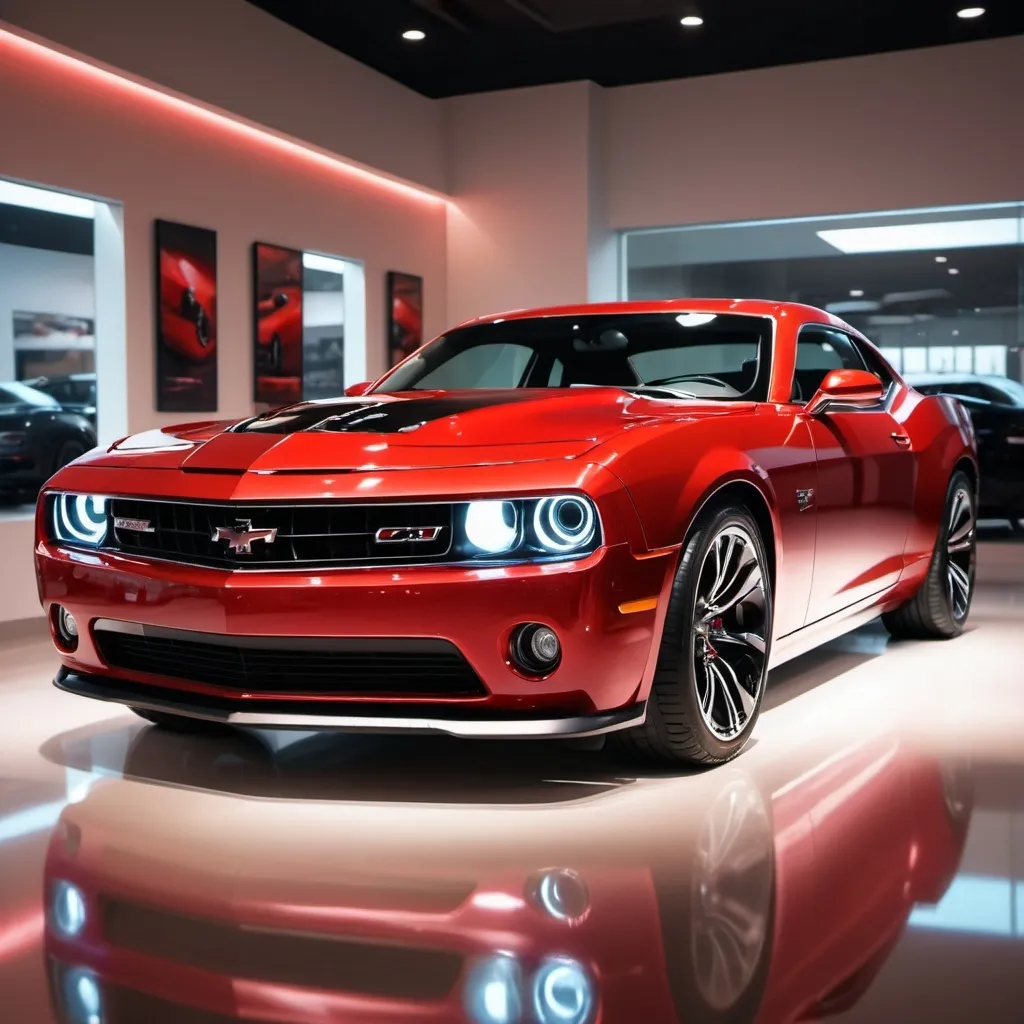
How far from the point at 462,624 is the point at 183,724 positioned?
50.7 inches

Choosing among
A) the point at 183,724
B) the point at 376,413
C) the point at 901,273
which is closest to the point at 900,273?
the point at 901,273

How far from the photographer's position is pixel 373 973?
6.60ft

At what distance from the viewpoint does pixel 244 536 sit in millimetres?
2834

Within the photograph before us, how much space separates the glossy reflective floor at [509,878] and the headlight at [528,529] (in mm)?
573

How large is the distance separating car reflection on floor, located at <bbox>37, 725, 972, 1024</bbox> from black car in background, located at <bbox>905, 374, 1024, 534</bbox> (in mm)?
6602

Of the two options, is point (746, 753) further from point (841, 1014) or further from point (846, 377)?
point (841, 1014)

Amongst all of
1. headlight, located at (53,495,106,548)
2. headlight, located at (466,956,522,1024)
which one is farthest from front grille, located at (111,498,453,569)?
headlight, located at (466,956,522,1024)

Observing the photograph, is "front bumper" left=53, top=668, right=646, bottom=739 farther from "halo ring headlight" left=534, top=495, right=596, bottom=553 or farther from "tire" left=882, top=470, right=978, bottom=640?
"tire" left=882, top=470, right=978, bottom=640

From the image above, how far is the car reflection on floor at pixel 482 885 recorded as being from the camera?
76.6 inches

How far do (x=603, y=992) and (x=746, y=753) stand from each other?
1504 millimetres

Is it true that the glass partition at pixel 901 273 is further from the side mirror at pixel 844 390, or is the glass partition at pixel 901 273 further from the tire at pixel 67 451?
the side mirror at pixel 844 390

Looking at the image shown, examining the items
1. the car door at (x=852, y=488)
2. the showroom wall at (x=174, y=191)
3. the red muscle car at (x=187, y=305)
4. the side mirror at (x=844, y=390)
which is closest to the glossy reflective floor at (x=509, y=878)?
the car door at (x=852, y=488)

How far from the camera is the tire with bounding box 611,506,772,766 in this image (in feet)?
9.61

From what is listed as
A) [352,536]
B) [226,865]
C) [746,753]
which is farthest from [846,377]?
[226,865]
